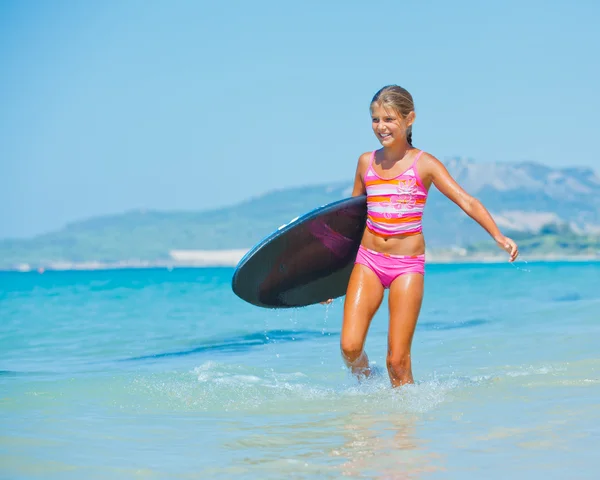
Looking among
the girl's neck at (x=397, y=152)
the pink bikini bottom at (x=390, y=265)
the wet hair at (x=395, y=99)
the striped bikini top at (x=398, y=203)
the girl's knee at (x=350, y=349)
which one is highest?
the wet hair at (x=395, y=99)

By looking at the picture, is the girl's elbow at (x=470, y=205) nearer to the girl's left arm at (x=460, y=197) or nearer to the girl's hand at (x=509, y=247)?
the girl's left arm at (x=460, y=197)

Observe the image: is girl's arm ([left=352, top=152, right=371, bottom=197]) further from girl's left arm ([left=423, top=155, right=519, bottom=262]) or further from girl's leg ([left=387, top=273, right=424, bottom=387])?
girl's leg ([left=387, top=273, right=424, bottom=387])

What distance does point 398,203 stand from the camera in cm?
584

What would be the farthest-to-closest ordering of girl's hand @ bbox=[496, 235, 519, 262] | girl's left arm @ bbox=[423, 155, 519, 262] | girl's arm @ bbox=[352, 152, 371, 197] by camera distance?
girl's arm @ bbox=[352, 152, 371, 197] → girl's left arm @ bbox=[423, 155, 519, 262] → girl's hand @ bbox=[496, 235, 519, 262]

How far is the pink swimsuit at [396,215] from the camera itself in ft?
19.1

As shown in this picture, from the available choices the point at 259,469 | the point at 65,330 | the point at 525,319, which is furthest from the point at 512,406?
the point at 65,330

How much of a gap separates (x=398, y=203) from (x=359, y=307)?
0.73m

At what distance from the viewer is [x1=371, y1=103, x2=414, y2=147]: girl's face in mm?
5750

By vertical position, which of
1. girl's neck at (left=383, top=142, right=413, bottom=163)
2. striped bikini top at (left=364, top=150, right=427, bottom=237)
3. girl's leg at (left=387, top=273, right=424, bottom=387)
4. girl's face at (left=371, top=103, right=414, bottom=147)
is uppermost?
girl's face at (left=371, top=103, right=414, bottom=147)

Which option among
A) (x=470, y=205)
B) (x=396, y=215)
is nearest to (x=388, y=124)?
(x=396, y=215)

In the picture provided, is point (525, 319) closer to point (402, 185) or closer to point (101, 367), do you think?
point (101, 367)

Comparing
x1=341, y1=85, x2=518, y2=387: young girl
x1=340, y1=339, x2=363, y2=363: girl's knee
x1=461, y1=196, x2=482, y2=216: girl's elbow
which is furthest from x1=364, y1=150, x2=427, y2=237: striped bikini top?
x1=340, y1=339, x2=363, y2=363: girl's knee

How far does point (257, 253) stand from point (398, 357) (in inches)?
52.6

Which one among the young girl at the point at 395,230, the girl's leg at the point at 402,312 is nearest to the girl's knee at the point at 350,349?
the young girl at the point at 395,230
